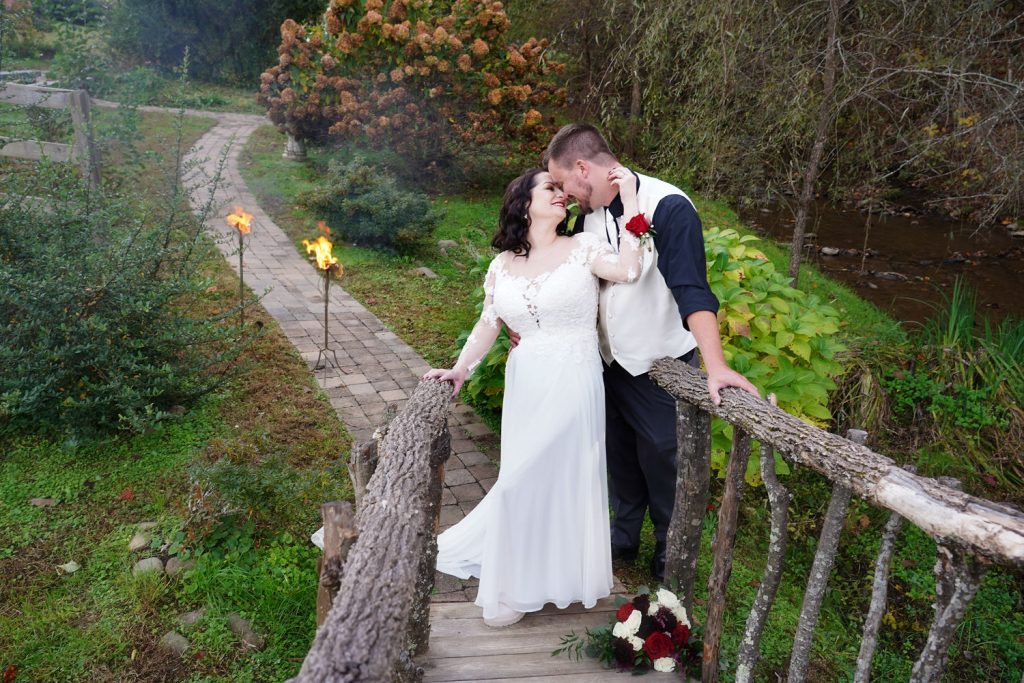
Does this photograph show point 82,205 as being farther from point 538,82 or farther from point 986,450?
point 538,82

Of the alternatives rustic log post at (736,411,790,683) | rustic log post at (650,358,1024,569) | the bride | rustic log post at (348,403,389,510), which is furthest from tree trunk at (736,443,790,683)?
rustic log post at (348,403,389,510)

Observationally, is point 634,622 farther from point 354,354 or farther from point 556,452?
point 354,354

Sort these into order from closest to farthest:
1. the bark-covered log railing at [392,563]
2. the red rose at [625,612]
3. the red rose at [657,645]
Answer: the bark-covered log railing at [392,563] → the red rose at [657,645] → the red rose at [625,612]

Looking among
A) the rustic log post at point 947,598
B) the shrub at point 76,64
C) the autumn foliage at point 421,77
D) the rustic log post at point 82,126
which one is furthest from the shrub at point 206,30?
the rustic log post at point 947,598

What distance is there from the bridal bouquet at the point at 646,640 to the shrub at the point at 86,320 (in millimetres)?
3137

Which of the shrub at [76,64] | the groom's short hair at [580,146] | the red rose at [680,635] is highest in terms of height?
the shrub at [76,64]

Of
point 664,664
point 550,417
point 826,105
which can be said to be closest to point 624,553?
point 664,664

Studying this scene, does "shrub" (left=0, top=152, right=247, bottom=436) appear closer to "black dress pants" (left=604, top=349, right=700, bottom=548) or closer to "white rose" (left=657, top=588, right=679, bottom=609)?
"black dress pants" (left=604, top=349, right=700, bottom=548)

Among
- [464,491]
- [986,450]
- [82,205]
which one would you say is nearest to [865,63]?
[986,450]

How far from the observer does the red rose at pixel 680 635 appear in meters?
3.12

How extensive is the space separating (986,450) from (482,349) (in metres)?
A: 4.51

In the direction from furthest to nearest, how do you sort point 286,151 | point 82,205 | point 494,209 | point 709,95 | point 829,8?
1. point 286,151
2. point 494,209
3. point 709,95
4. point 829,8
5. point 82,205

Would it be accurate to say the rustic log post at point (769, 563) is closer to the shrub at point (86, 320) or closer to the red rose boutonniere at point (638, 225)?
the red rose boutonniere at point (638, 225)

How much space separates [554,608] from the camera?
11.7 feet
